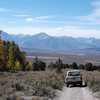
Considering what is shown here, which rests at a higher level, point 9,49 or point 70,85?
point 9,49

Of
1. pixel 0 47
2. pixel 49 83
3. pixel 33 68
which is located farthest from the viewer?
pixel 33 68

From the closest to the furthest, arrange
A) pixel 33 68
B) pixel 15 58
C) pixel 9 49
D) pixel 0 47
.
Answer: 1. pixel 0 47
2. pixel 9 49
3. pixel 15 58
4. pixel 33 68

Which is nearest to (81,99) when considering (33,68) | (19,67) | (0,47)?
(0,47)

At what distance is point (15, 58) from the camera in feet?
314

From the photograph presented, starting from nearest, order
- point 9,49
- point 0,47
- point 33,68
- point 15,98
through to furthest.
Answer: point 15,98
point 0,47
point 9,49
point 33,68

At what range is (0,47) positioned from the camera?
77688mm

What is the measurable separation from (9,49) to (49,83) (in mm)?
56231

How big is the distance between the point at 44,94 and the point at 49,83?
8.94 metres

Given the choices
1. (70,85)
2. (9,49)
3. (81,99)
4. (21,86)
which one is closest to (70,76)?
(70,85)

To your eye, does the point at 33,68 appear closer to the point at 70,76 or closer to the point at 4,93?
the point at 70,76

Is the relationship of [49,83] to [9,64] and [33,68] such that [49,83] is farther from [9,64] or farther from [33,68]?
[33,68]

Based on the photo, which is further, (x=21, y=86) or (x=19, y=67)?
(x=19, y=67)

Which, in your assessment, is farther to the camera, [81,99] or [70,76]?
[70,76]

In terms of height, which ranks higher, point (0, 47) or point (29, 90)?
point (0, 47)
